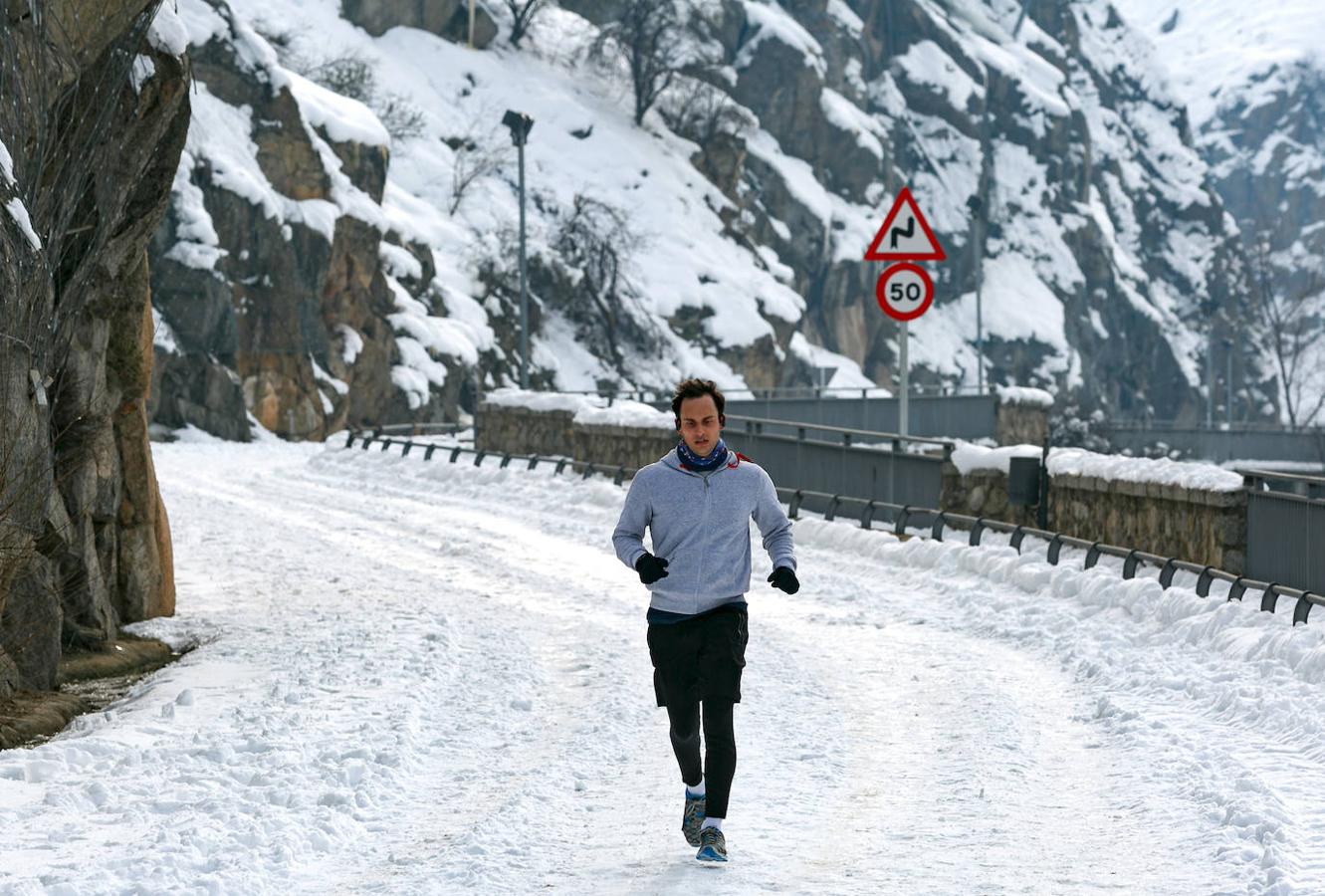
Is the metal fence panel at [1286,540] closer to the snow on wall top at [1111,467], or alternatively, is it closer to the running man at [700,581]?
the snow on wall top at [1111,467]

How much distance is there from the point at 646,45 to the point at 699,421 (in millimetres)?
70340

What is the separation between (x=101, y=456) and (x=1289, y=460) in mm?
53556

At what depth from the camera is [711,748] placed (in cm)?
646

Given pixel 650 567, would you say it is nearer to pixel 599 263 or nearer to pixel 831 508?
pixel 831 508

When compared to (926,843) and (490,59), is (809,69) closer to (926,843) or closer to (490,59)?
(490,59)

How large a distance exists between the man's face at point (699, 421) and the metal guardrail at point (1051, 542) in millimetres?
6213

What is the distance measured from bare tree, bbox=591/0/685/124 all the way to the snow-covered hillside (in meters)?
1.38

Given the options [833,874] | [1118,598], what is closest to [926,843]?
[833,874]

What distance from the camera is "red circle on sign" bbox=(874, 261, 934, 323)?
17.3 m

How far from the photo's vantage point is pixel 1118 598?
12719mm

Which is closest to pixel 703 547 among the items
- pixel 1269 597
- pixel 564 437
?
pixel 1269 597

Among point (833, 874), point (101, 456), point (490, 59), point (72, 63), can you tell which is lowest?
point (833, 874)

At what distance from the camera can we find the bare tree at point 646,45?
7419 cm

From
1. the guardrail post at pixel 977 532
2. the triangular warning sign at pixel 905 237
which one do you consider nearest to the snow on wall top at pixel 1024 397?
the triangular warning sign at pixel 905 237
